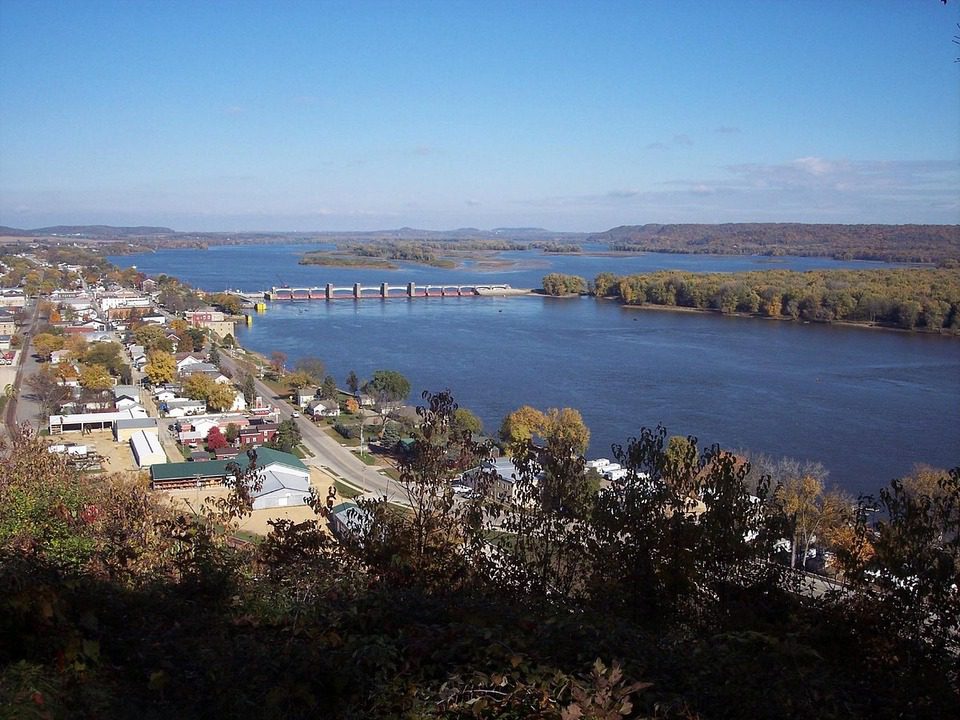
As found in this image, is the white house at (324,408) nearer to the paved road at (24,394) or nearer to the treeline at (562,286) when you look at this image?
the paved road at (24,394)

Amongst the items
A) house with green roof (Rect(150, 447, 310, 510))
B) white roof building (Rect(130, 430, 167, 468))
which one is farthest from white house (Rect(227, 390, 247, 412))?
house with green roof (Rect(150, 447, 310, 510))

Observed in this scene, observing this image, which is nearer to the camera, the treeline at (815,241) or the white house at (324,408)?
the white house at (324,408)

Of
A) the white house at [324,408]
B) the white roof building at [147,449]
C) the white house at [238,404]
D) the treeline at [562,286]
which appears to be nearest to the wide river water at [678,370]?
the white house at [324,408]

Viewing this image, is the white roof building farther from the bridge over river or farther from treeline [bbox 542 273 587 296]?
treeline [bbox 542 273 587 296]

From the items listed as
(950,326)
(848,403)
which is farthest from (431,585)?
(950,326)

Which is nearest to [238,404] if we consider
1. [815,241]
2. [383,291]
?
[383,291]

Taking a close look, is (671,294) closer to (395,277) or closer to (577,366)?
(577,366)
